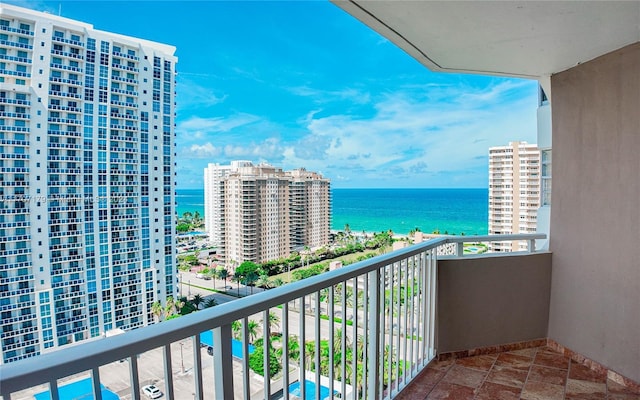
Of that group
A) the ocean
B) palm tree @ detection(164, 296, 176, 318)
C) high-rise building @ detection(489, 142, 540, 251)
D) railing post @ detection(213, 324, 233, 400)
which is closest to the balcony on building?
railing post @ detection(213, 324, 233, 400)

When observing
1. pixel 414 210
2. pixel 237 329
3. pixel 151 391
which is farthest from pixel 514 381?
pixel 414 210

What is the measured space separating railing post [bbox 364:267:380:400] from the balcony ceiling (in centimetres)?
141

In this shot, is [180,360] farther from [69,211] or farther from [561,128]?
[69,211]

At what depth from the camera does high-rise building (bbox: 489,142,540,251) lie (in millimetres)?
3746

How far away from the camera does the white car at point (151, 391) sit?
36.2 inches

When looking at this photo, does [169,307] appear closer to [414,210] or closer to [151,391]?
[151,391]

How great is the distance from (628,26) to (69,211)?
4858 mm

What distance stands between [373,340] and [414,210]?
33.8 ft

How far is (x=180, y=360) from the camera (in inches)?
37.9

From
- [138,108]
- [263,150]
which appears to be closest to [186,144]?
[263,150]

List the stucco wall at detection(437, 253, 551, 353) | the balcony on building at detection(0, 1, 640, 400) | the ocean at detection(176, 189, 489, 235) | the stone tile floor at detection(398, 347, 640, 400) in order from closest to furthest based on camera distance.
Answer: the balcony on building at detection(0, 1, 640, 400), the stone tile floor at detection(398, 347, 640, 400), the stucco wall at detection(437, 253, 551, 353), the ocean at detection(176, 189, 489, 235)

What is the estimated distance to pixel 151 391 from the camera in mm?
979

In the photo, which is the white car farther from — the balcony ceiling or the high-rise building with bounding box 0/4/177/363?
the high-rise building with bounding box 0/4/177/363

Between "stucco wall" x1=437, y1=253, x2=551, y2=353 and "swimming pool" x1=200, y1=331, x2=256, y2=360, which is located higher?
"swimming pool" x1=200, y1=331, x2=256, y2=360
